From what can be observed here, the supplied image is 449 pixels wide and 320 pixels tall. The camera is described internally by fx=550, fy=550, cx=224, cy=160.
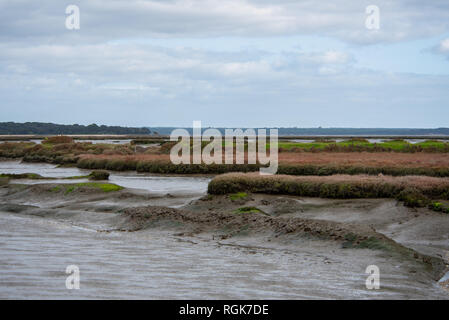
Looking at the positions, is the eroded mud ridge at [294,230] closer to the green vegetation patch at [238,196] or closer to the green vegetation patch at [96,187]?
the green vegetation patch at [238,196]

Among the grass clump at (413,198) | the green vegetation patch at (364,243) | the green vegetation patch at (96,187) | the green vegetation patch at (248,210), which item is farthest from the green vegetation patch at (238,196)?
the green vegetation patch at (364,243)

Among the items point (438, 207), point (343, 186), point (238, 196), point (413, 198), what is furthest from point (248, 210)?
point (438, 207)

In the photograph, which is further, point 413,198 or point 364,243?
point 413,198

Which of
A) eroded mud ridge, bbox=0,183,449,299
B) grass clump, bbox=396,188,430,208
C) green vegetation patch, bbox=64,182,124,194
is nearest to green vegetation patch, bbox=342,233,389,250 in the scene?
eroded mud ridge, bbox=0,183,449,299

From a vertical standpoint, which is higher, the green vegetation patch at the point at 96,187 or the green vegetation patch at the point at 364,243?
the green vegetation patch at the point at 96,187

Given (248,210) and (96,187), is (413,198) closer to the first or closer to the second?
(248,210)

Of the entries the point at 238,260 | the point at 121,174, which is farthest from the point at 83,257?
the point at 121,174

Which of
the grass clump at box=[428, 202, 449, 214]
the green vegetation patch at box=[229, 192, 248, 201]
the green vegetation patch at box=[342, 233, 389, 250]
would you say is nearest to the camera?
the green vegetation patch at box=[342, 233, 389, 250]

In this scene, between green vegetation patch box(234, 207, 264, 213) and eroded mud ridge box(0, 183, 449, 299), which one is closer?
eroded mud ridge box(0, 183, 449, 299)

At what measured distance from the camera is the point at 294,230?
17062 millimetres

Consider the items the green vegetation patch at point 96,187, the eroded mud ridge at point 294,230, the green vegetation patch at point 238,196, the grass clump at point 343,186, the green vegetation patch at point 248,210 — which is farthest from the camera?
the green vegetation patch at point 96,187

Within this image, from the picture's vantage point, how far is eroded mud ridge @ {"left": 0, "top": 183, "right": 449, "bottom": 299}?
12.2 metres

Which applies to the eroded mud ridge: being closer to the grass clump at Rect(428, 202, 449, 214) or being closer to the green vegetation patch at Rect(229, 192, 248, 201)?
the green vegetation patch at Rect(229, 192, 248, 201)

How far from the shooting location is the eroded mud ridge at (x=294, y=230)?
12.2 m
